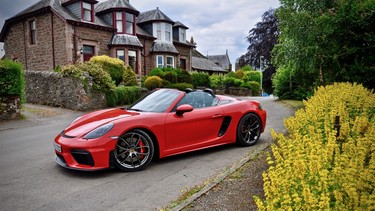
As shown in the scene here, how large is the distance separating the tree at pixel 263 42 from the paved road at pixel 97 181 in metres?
33.1

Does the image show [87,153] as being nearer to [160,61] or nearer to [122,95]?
[122,95]

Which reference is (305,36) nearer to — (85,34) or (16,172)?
(16,172)

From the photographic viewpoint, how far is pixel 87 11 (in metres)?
23.5

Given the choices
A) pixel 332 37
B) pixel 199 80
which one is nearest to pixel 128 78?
pixel 199 80

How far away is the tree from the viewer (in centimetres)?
3750

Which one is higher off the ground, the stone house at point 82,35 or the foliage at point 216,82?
the stone house at point 82,35

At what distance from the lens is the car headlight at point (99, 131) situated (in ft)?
15.3

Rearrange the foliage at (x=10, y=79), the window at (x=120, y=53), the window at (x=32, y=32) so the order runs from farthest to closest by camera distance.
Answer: the window at (x=120, y=53) → the window at (x=32, y=32) → the foliage at (x=10, y=79)

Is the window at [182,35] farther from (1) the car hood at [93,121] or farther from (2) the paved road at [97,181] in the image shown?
(1) the car hood at [93,121]

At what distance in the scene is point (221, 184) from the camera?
4172 mm

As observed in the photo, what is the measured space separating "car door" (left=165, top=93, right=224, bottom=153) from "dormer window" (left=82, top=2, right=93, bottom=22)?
20.3 m

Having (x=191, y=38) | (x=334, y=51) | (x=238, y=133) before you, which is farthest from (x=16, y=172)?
(x=191, y=38)

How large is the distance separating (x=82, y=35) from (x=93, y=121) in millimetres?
19498

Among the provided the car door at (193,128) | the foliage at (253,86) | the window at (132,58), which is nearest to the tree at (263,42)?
the foliage at (253,86)
